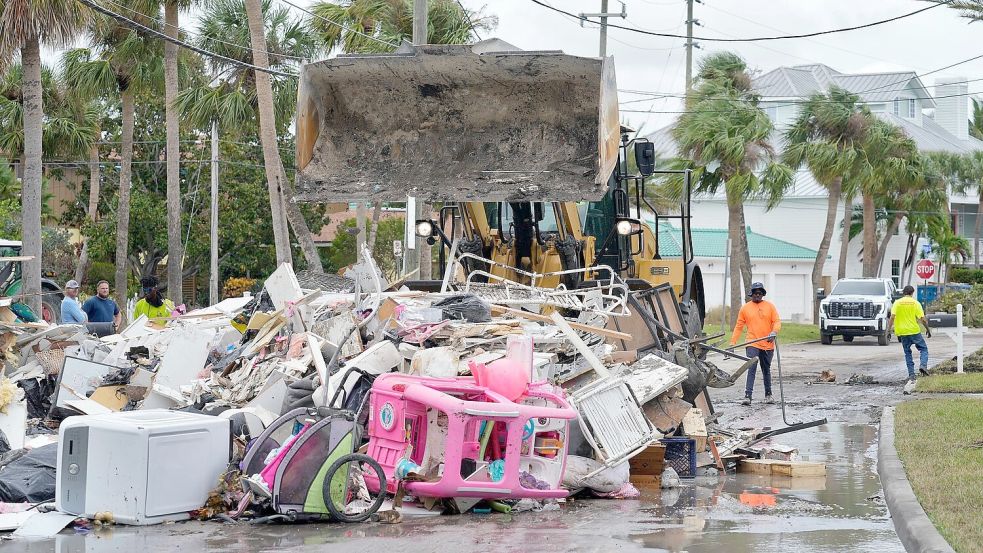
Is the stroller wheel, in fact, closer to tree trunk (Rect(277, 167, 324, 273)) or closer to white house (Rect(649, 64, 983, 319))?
tree trunk (Rect(277, 167, 324, 273))

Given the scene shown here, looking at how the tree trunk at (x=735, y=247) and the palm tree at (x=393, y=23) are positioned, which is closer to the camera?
the palm tree at (x=393, y=23)

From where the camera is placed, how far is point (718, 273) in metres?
57.4

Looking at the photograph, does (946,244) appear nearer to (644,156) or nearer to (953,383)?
(953,383)

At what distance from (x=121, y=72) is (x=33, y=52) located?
40.4 ft

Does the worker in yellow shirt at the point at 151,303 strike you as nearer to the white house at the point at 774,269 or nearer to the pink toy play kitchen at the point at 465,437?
the pink toy play kitchen at the point at 465,437

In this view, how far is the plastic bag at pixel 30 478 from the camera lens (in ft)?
27.7

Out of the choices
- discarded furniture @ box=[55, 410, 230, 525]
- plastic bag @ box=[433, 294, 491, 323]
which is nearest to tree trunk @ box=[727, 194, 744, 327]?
plastic bag @ box=[433, 294, 491, 323]

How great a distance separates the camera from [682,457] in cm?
1023

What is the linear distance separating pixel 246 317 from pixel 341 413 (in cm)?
562

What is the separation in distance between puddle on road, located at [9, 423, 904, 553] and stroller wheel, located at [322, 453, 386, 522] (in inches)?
5.1

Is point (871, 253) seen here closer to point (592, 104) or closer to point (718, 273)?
point (718, 273)

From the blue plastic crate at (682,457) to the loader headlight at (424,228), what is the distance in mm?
4220

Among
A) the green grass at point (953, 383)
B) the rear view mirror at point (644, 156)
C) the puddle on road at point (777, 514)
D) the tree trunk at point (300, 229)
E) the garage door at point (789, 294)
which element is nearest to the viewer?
the puddle on road at point (777, 514)

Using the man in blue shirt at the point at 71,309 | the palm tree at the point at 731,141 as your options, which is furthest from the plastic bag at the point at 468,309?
the palm tree at the point at 731,141
